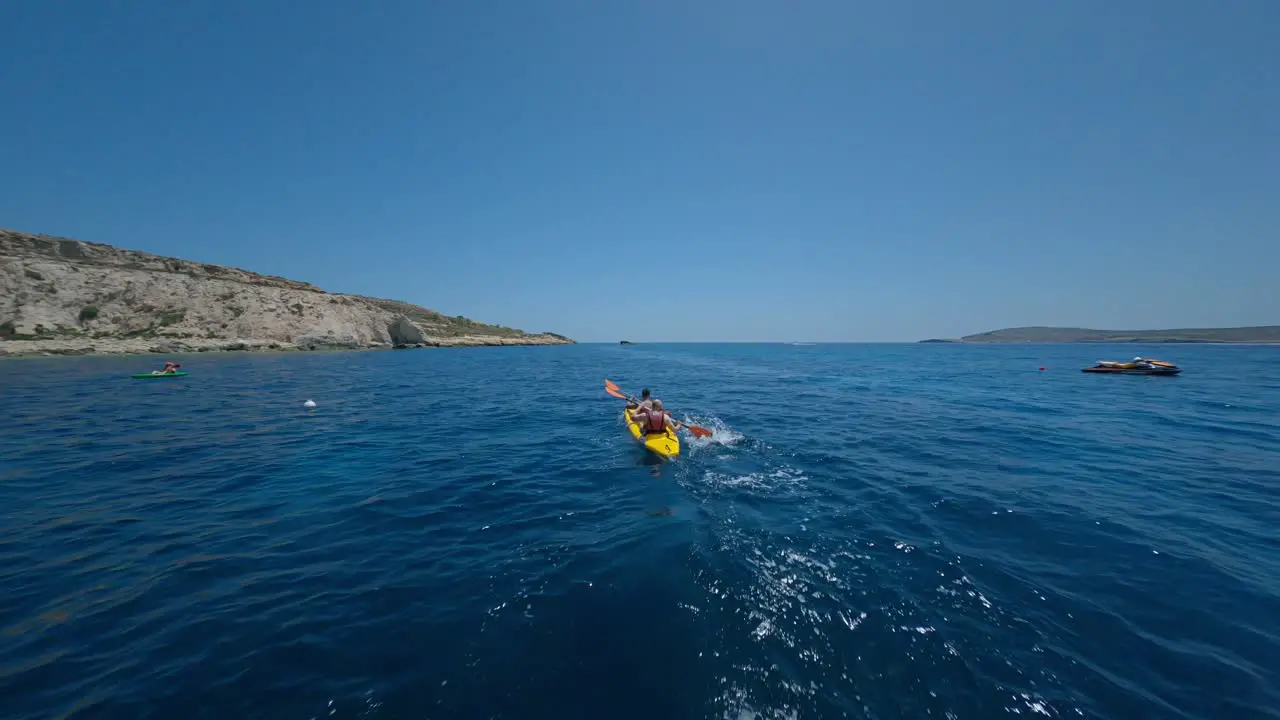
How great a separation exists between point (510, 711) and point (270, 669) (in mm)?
3112

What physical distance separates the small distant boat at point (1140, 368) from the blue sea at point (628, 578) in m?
36.9

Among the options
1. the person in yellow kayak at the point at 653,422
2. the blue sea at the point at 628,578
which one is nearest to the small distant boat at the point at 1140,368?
the blue sea at the point at 628,578

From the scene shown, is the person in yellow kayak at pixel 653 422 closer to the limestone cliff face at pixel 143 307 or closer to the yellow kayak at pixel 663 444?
the yellow kayak at pixel 663 444

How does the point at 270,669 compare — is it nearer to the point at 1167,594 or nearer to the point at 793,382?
the point at 1167,594

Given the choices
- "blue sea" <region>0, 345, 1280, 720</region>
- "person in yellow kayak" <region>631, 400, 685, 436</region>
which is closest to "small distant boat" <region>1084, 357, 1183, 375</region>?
"blue sea" <region>0, 345, 1280, 720</region>

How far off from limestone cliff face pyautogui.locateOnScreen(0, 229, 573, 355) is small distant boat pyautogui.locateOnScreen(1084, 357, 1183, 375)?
361 ft

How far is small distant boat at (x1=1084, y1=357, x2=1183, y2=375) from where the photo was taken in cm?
4159

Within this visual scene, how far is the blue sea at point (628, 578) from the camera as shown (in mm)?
4852

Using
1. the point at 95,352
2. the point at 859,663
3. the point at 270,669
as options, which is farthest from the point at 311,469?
the point at 95,352

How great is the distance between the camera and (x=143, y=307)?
60.4 m

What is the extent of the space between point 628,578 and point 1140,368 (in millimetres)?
62538

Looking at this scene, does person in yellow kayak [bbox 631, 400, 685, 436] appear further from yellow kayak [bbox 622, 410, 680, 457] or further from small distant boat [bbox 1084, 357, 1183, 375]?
small distant boat [bbox 1084, 357, 1183, 375]

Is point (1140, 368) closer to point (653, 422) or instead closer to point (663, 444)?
point (653, 422)

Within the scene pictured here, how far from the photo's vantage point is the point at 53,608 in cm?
600
